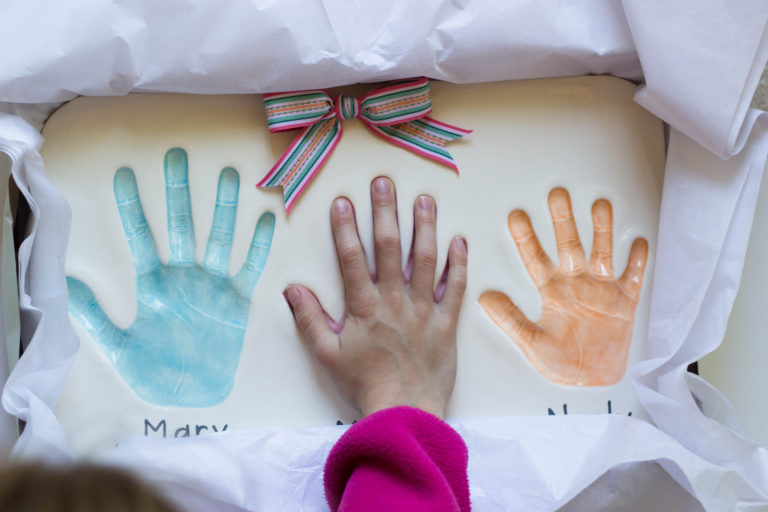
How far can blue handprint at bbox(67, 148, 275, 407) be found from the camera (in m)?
0.56

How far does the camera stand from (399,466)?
476 millimetres

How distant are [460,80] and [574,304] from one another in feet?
0.65

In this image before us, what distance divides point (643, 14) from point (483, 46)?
0.12m

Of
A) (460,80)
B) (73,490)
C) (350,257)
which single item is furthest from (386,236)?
(73,490)

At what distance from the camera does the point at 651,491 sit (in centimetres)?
55

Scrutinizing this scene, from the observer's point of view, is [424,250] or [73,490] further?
[424,250]

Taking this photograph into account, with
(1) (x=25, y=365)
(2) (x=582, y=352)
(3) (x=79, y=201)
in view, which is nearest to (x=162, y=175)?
(3) (x=79, y=201)

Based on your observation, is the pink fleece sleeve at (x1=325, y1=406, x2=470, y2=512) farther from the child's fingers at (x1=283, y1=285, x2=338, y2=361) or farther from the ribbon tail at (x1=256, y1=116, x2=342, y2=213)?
the ribbon tail at (x1=256, y1=116, x2=342, y2=213)

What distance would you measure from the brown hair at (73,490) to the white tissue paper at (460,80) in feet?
0.70

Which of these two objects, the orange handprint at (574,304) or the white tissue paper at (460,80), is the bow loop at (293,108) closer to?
the white tissue paper at (460,80)

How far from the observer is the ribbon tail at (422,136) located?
57 cm

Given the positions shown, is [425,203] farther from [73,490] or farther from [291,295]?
[73,490]

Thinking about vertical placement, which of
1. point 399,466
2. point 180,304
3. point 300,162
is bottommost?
point 399,466

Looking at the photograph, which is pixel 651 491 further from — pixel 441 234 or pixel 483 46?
pixel 483 46
